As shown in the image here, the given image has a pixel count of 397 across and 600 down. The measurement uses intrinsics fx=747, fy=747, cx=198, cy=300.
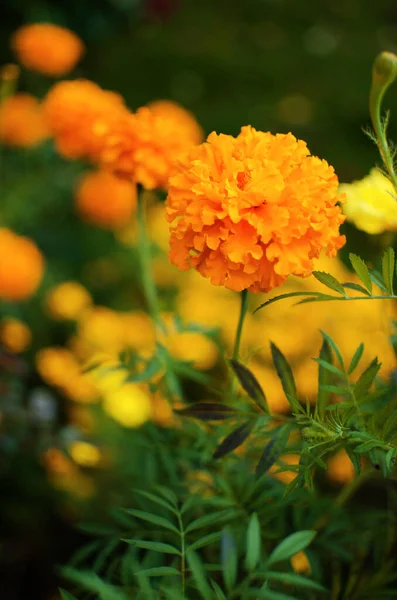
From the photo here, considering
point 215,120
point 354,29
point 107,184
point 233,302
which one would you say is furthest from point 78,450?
point 354,29

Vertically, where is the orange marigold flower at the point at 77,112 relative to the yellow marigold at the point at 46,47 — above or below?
below

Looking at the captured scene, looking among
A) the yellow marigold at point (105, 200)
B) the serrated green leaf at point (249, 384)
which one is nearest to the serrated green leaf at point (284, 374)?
the serrated green leaf at point (249, 384)

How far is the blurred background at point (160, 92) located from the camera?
4.95 ft

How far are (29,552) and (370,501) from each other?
72cm

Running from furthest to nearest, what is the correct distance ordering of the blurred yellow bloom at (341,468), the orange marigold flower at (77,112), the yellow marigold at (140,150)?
the blurred yellow bloom at (341,468)
the orange marigold flower at (77,112)
the yellow marigold at (140,150)

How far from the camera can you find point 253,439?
962 mm

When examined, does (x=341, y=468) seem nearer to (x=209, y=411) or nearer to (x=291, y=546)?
(x=209, y=411)

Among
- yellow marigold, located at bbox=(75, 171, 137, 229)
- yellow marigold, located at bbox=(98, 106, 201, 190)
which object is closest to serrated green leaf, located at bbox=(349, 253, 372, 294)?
yellow marigold, located at bbox=(98, 106, 201, 190)

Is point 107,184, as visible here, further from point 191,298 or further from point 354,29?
point 354,29

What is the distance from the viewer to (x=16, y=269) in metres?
1.51

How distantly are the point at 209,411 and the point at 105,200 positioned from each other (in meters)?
1.27

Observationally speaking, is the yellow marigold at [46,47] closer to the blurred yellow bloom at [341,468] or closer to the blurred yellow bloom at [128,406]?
the blurred yellow bloom at [128,406]

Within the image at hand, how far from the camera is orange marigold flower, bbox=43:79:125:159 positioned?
46.0 inches

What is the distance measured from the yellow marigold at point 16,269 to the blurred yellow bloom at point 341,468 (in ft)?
2.32
